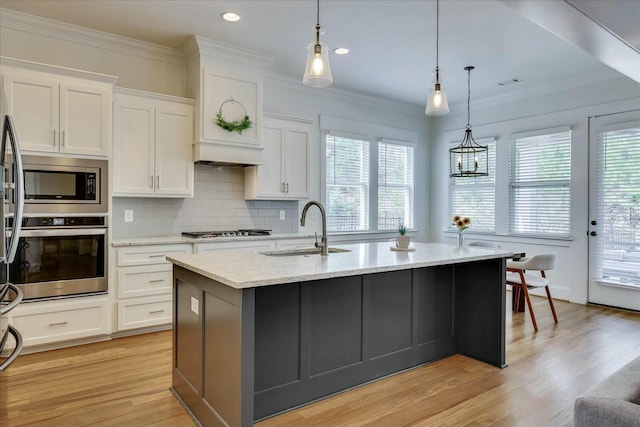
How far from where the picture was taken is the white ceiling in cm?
340

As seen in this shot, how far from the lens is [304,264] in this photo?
2.32 m

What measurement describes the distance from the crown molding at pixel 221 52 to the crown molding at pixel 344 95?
1.70 ft

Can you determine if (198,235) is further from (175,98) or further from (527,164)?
Answer: (527,164)

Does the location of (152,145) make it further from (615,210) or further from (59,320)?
(615,210)

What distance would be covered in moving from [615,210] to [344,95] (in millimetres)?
3671

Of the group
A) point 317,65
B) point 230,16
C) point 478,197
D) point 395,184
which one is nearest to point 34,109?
point 230,16

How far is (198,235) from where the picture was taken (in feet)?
13.8

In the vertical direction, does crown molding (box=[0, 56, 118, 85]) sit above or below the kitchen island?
above

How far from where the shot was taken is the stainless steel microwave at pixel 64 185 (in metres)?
3.26

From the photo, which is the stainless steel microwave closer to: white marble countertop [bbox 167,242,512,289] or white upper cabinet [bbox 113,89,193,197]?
white upper cabinet [bbox 113,89,193,197]

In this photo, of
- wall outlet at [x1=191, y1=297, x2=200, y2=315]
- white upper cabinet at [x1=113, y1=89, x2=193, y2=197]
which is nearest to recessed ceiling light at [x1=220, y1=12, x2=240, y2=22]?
white upper cabinet at [x1=113, y1=89, x2=193, y2=197]

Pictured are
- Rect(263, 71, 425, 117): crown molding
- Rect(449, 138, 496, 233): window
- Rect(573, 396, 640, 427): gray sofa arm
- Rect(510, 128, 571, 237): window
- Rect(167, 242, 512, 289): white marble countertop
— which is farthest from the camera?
Rect(449, 138, 496, 233): window

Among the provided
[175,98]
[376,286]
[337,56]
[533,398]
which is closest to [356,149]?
[337,56]

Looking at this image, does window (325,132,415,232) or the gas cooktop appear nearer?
the gas cooktop
